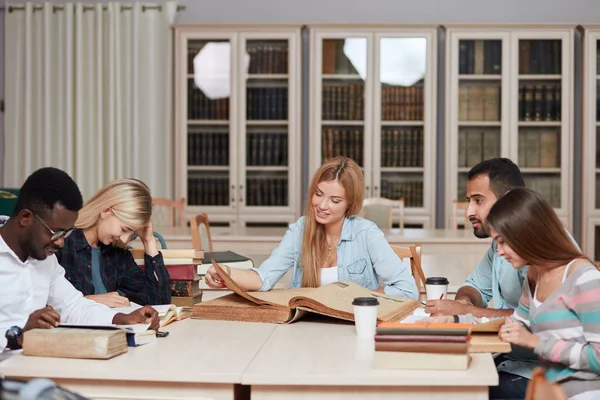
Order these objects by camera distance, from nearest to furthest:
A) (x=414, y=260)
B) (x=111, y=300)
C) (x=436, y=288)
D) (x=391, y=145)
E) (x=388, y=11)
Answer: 1. (x=436, y=288)
2. (x=111, y=300)
3. (x=414, y=260)
4. (x=391, y=145)
5. (x=388, y=11)

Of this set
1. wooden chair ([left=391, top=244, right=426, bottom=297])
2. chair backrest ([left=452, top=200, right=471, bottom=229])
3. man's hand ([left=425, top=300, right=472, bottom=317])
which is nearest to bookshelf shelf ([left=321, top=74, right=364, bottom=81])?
chair backrest ([left=452, top=200, right=471, bottom=229])

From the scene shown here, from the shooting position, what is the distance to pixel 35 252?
1914mm

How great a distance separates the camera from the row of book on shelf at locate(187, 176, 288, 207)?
659 centimetres

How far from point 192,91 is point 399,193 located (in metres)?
1.82

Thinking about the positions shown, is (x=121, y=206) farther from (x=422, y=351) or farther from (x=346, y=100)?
(x=346, y=100)

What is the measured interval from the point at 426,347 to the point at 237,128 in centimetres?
509

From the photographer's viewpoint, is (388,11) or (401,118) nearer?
(401,118)

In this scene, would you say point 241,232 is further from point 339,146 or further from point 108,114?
point 108,114

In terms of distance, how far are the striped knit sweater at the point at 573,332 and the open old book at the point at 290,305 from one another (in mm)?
453

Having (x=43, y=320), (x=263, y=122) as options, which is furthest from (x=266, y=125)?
(x=43, y=320)

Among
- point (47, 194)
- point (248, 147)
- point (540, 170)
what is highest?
point (248, 147)

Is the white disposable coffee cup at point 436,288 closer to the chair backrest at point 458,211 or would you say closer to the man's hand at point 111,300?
the man's hand at point 111,300

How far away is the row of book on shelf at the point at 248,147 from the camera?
658 cm

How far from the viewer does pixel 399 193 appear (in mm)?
6520
